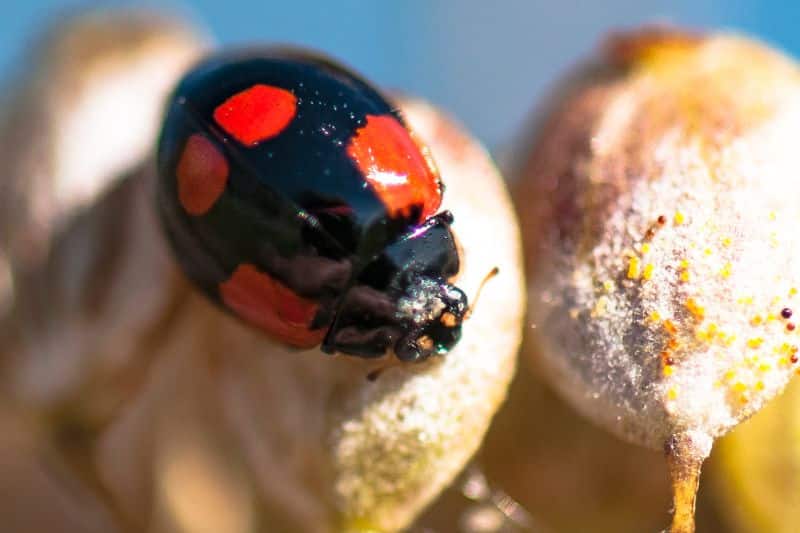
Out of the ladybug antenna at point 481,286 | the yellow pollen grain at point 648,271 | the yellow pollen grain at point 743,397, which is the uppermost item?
the yellow pollen grain at point 648,271

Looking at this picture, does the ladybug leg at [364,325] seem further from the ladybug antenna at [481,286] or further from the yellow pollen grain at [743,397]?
the yellow pollen grain at [743,397]

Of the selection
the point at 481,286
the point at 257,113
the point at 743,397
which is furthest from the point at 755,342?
the point at 257,113

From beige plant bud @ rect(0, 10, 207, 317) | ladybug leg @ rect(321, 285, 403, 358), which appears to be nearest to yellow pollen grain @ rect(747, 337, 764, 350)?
ladybug leg @ rect(321, 285, 403, 358)

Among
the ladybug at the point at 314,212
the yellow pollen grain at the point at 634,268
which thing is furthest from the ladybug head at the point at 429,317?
the yellow pollen grain at the point at 634,268

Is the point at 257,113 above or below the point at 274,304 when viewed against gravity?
above

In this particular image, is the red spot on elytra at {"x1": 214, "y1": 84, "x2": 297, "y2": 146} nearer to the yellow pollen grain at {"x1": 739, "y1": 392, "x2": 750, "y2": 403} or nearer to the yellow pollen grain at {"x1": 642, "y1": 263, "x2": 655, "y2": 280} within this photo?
the yellow pollen grain at {"x1": 642, "y1": 263, "x2": 655, "y2": 280}

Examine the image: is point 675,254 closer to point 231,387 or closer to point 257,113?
point 257,113

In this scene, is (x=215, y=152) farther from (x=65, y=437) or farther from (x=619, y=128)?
(x=65, y=437)
